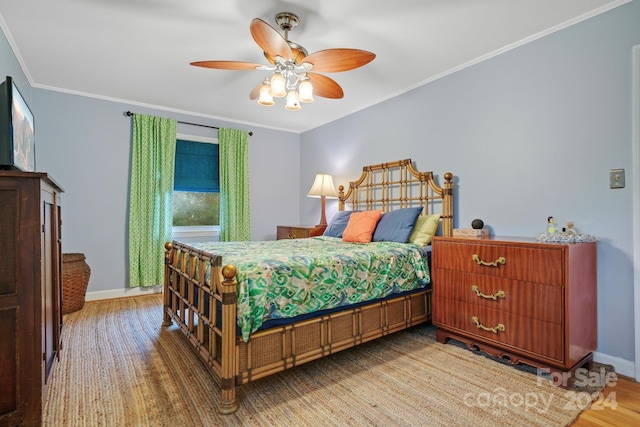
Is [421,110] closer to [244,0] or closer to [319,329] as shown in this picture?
[244,0]

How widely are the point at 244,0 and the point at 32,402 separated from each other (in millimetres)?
2419

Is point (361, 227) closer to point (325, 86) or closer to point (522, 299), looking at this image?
point (325, 86)

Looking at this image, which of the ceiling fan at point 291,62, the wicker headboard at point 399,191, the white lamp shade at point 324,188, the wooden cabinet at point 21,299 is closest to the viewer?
the wooden cabinet at point 21,299

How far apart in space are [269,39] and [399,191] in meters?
2.21

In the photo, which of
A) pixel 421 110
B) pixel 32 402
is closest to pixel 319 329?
pixel 32 402

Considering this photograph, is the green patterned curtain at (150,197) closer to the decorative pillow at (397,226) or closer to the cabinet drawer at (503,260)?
the decorative pillow at (397,226)

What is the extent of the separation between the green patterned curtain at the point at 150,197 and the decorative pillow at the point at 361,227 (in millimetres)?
2420

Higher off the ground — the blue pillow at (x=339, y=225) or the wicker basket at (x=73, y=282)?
the blue pillow at (x=339, y=225)

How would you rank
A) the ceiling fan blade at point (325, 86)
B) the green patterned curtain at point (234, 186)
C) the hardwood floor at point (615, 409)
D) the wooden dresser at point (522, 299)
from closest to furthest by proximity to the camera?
the hardwood floor at point (615, 409)
the wooden dresser at point (522, 299)
the ceiling fan blade at point (325, 86)
the green patterned curtain at point (234, 186)

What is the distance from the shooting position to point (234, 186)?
466cm

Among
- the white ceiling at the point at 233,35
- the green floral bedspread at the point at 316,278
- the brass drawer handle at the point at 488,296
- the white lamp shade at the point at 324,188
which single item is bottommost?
the brass drawer handle at the point at 488,296

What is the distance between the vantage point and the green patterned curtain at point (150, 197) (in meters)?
3.95

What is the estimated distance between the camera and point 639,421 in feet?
5.26

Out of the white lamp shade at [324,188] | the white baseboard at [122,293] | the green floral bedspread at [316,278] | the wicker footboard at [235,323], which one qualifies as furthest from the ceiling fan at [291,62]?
the white baseboard at [122,293]
